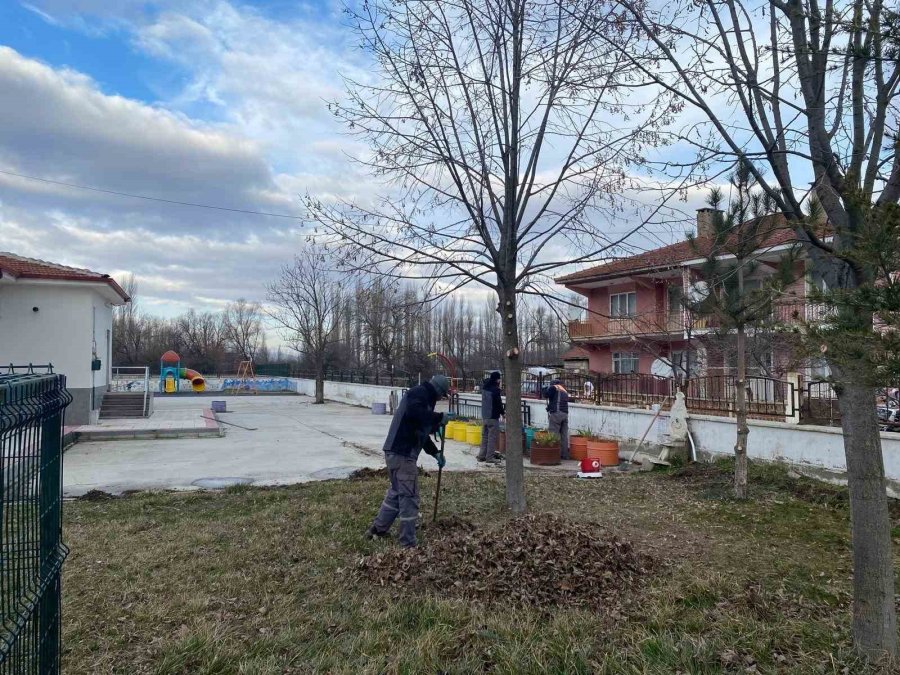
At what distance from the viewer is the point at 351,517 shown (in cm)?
694

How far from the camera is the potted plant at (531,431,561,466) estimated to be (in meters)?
11.8

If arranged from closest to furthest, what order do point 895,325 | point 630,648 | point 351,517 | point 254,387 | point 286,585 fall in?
point 895,325, point 630,648, point 286,585, point 351,517, point 254,387

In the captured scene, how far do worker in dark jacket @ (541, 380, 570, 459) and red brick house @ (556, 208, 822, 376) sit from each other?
1.72 m

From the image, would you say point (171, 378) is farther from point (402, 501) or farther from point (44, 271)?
point (402, 501)

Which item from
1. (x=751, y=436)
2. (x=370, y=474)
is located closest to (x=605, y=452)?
(x=751, y=436)

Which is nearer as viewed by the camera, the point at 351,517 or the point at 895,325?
the point at 895,325

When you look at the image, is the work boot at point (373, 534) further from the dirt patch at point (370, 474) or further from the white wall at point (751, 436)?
the white wall at point (751, 436)

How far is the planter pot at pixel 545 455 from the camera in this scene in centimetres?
1177

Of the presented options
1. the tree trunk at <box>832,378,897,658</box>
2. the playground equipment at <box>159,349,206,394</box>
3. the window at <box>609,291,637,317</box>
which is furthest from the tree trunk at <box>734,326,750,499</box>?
the playground equipment at <box>159,349,206,394</box>

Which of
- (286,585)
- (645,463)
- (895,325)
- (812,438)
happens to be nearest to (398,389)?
(645,463)

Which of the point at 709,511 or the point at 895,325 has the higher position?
the point at 895,325

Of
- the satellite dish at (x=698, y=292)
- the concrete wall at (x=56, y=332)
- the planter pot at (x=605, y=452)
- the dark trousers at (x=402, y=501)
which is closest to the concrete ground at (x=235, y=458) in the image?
the planter pot at (x=605, y=452)

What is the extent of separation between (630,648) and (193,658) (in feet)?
8.17

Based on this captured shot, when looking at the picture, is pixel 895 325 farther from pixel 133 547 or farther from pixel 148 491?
pixel 148 491
